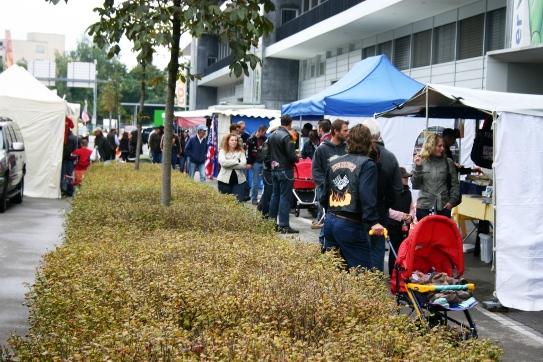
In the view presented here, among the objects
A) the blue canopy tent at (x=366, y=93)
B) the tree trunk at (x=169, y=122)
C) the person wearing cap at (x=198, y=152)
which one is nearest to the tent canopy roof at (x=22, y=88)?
the person wearing cap at (x=198, y=152)

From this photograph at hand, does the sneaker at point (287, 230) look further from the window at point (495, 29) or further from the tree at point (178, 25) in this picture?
the window at point (495, 29)

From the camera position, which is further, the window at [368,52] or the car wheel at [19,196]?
the window at [368,52]

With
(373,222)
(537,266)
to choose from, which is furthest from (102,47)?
(537,266)

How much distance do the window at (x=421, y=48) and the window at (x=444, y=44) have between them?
0.55 meters

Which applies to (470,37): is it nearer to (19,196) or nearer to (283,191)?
(283,191)

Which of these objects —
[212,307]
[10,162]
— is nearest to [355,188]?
[212,307]

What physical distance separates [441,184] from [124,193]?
17.6 feet

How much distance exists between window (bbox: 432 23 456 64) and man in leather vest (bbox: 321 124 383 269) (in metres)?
17.9

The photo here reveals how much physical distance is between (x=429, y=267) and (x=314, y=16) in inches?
1171

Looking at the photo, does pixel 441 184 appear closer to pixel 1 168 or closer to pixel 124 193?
pixel 124 193

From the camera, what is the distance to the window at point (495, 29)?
857 inches

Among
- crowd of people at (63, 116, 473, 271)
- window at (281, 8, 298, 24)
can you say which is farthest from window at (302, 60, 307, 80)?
crowd of people at (63, 116, 473, 271)

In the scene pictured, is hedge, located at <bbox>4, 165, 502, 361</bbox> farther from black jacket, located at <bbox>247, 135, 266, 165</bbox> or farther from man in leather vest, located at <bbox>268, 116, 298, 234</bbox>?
black jacket, located at <bbox>247, 135, 266, 165</bbox>

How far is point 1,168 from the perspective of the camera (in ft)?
55.1
